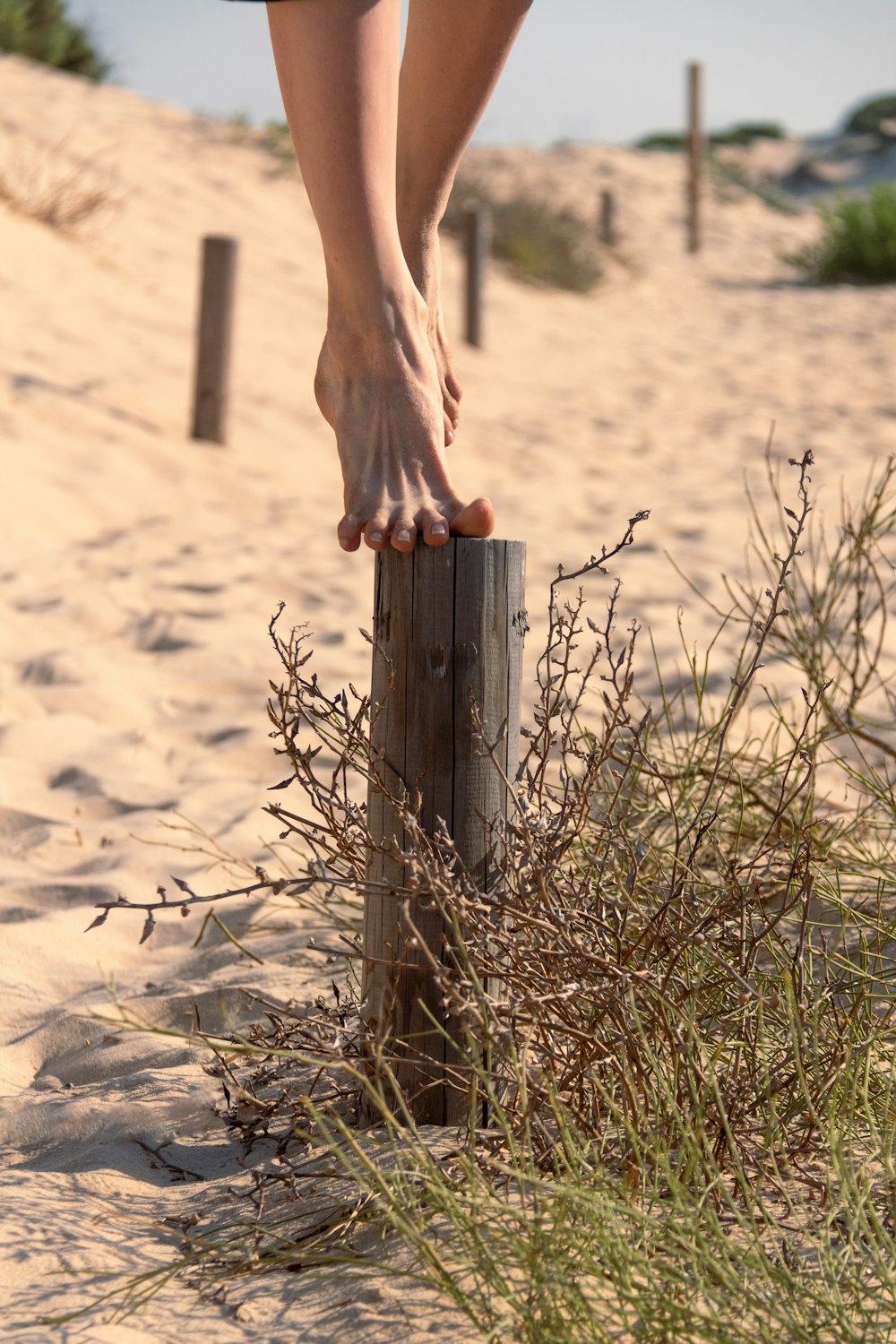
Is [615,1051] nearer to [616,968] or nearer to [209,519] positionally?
[616,968]

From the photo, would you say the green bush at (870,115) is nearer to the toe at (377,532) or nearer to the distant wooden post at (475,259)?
the distant wooden post at (475,259)

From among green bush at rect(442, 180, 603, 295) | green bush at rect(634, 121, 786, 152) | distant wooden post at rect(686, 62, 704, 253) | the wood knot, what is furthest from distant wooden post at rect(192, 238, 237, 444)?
green bush at rect(634, 121, 786, 152)

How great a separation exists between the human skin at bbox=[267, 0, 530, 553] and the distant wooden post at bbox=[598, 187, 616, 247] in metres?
12.6

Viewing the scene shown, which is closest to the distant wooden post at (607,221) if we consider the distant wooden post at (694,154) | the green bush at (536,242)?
the distant wooden post at (694,154)

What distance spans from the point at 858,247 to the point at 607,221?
2.65m

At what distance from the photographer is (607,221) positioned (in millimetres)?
13719

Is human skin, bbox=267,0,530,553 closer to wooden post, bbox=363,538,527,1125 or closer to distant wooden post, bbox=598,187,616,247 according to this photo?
wooden post, bbox=363,538,527,1125

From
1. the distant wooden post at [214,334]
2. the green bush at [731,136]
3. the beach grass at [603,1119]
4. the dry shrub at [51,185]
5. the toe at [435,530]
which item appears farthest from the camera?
the green bush at [731,136]

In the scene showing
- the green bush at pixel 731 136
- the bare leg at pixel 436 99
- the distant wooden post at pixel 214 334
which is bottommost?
the bare leg at pixel 436 99

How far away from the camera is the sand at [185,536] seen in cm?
149

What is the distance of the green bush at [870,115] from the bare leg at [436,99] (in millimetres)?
37731

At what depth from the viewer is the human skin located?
1.38 metres

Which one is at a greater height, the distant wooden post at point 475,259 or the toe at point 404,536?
the distant wooden post at point 475,259

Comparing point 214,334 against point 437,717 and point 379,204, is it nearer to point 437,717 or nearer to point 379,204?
point 379,204
